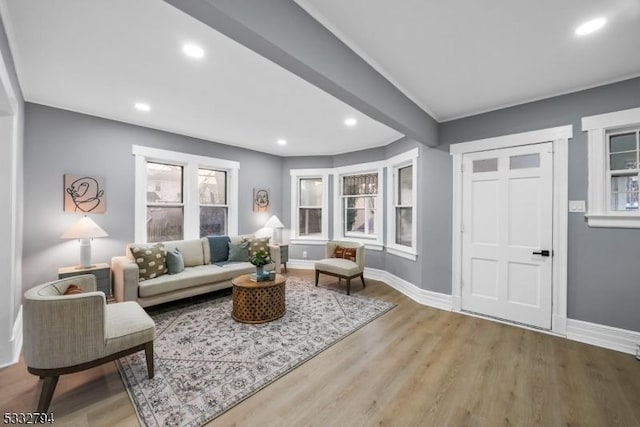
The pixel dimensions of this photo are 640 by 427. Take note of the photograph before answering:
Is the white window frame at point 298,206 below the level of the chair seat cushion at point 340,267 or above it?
above

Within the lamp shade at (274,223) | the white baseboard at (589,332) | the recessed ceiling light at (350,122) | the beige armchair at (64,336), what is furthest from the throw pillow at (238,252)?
the white baseboard at (589,332)

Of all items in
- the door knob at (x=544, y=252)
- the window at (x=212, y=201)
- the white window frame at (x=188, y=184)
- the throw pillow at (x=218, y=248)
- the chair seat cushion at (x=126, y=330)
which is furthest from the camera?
the window at (x=212, y=201)

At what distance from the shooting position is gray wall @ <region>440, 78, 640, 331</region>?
2566mm

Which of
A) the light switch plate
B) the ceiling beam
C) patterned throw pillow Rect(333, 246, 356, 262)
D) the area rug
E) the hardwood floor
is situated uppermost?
the ceiling beam

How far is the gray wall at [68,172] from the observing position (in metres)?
3.19

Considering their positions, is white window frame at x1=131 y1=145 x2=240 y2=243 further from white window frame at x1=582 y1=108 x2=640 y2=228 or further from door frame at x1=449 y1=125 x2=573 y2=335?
white window frame at x1=582 y1=108 x2=640 y2=228

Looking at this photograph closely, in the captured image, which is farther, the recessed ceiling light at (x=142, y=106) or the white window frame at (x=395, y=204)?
the white window frame at (x=395, y=204)

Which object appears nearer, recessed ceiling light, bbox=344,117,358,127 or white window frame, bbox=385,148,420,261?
recessed ceiling light, bbox=344,117,358,127

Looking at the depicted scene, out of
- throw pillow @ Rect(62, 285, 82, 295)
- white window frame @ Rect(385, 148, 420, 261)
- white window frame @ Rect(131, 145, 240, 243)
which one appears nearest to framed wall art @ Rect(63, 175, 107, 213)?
white window frame @ Rect(131, 145, 240, 243)

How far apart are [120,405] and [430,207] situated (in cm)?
380

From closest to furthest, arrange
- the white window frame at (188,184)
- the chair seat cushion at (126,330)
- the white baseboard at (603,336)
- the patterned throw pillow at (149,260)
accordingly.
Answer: the chair seat cushion at (126,330) → the white baseboard at (603,336) → the patterned throw pillow at (149,260) → the white window frame at (188,184)

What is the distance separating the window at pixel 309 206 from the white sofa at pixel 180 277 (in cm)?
167

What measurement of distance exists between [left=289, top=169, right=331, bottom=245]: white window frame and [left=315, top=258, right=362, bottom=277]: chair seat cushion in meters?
1.28

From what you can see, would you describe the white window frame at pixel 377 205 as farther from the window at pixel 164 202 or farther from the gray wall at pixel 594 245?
the window at pixel 164 202
